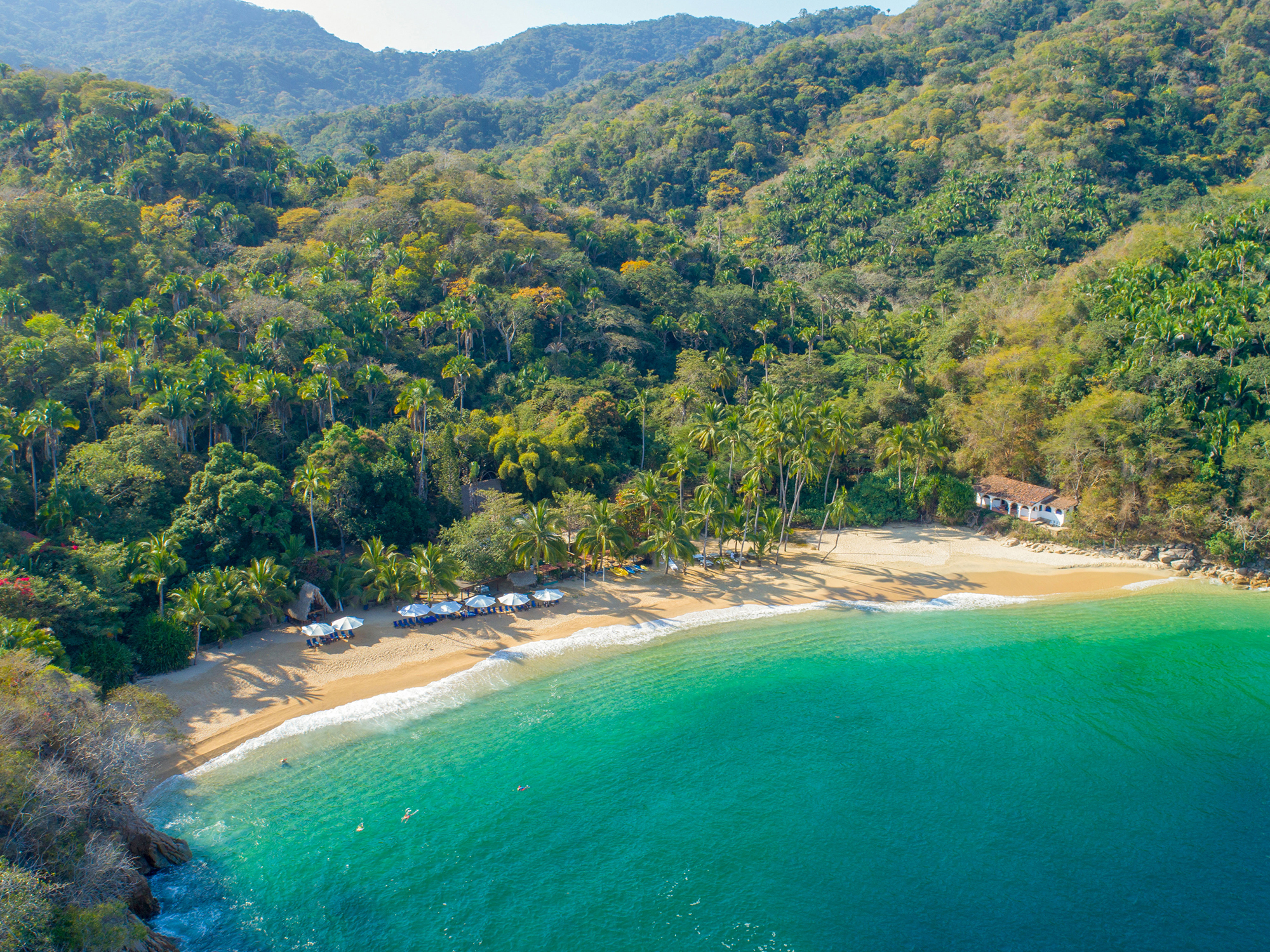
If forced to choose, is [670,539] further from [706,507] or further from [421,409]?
[421,409]

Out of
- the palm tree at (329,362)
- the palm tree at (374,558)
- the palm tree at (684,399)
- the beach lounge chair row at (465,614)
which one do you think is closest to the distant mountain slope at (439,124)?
the palm tree at (329,362)

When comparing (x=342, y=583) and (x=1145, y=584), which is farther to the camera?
(x=1145, y=584)

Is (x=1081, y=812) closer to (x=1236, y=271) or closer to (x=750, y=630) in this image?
(x=750, y=630)

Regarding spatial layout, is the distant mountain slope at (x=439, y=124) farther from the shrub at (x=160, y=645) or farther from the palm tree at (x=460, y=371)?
the shrub at (x=160, y=645)

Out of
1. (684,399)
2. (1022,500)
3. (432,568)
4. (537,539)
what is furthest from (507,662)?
(1022,500)

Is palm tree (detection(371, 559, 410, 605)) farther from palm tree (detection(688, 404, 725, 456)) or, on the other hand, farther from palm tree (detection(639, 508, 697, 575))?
palm tree (detection(688, 404, 725, 456))

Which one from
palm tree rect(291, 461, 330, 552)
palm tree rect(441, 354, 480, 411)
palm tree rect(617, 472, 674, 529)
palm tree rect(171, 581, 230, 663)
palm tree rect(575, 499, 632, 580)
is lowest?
palm tree rect(171, 581, 230, 663)

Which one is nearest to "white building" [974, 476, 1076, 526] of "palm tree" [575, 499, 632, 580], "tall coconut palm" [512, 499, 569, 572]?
"palm tree" [575, 499, 632, 580]
